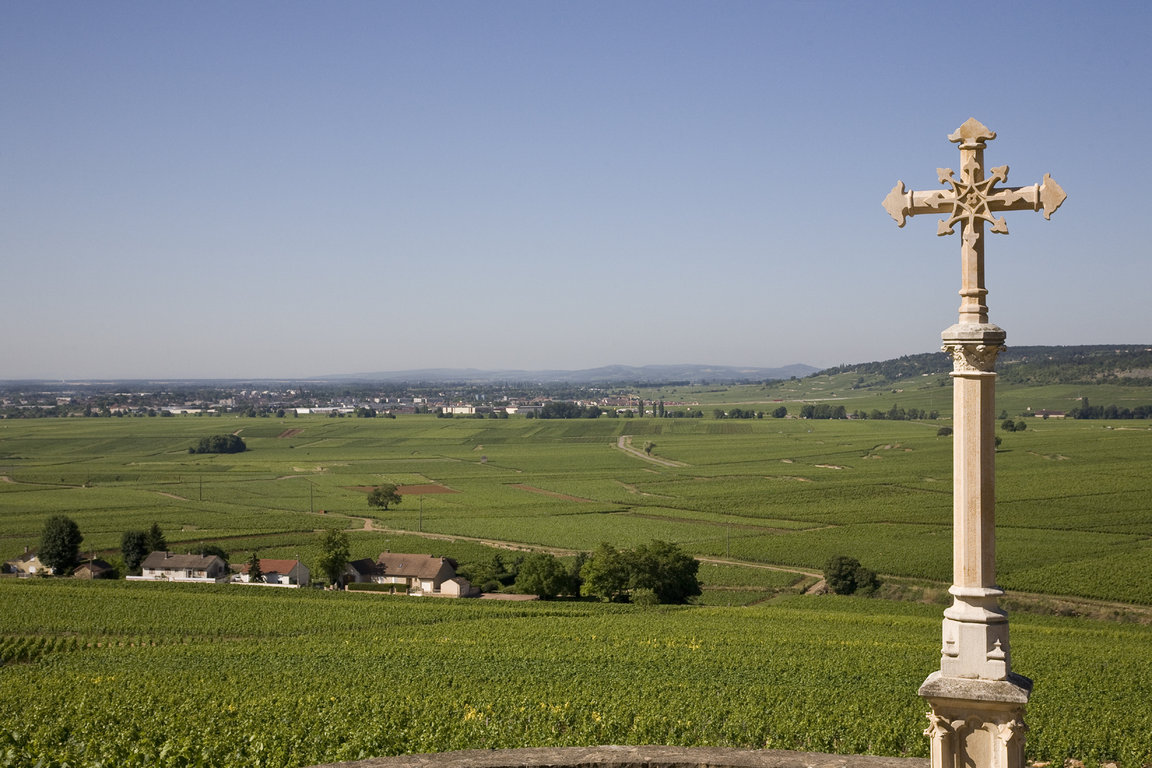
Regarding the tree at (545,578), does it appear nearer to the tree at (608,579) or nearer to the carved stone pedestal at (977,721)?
the tree at (608,579)

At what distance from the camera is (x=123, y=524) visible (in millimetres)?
73250

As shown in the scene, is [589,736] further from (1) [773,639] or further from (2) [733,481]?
(2) [733,481]

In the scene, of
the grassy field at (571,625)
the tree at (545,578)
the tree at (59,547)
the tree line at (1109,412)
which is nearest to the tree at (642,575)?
the tree at (545,578)

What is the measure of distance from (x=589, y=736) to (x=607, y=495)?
77.8 m

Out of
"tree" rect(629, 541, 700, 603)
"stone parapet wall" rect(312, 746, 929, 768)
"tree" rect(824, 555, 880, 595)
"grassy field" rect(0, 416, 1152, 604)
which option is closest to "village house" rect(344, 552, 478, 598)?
"grassy field" rect(0, 416, 1152, 604)

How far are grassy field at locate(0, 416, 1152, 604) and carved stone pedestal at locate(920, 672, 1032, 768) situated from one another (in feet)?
143

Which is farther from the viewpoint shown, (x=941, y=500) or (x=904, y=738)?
(x=941, y=500)

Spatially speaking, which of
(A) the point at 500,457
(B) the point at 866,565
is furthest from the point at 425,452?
(B) the point at 866,565

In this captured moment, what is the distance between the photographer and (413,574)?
5175 centimetres

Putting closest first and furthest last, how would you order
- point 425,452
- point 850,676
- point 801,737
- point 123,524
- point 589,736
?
1. point 589,736
2. point 801,737
3. point 850,676
4. point 123,524
5. point 425,452

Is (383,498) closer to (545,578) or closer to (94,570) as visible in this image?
(94,570)

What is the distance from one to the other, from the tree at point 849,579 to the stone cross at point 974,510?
43351 mm

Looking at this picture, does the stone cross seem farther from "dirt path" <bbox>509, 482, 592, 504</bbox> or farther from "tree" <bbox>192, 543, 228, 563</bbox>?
"dirt path" <bbox>509, 482, 592, 504</bbox>

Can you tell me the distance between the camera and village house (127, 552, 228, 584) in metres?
55.1
